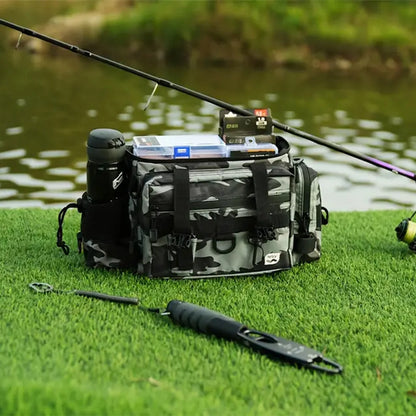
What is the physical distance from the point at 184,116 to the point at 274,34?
4492 mm

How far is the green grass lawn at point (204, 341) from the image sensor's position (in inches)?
95.9

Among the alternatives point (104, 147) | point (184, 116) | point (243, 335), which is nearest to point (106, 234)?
point (104, 147)

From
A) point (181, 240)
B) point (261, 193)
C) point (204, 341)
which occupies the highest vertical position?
point (261, 193)

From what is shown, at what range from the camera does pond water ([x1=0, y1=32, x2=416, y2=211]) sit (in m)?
6.32

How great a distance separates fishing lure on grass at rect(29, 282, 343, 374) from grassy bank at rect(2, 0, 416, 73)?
33.6 ft

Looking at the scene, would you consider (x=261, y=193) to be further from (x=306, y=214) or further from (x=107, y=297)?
(x=107, y=297)

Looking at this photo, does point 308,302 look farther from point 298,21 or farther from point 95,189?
point 298,21

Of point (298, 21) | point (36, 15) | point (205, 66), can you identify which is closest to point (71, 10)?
point (36, 15)

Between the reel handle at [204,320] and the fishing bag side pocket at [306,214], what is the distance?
0.91 metres

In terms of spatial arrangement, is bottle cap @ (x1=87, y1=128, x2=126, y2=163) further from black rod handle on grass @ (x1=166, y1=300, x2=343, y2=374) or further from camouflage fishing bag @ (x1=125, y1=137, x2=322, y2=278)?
black rod handle on grass @ (x1=166, y1=300, x2=343, y2=374)

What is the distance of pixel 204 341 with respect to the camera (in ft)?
9.61

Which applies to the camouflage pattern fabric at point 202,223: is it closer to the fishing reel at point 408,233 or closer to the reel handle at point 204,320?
the reel handle at point 204,320

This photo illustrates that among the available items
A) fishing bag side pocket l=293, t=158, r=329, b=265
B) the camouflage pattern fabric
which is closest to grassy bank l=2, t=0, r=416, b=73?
fishing bag side pocket l=293, t=158, r=329, b=265

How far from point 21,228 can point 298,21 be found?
372 inches
